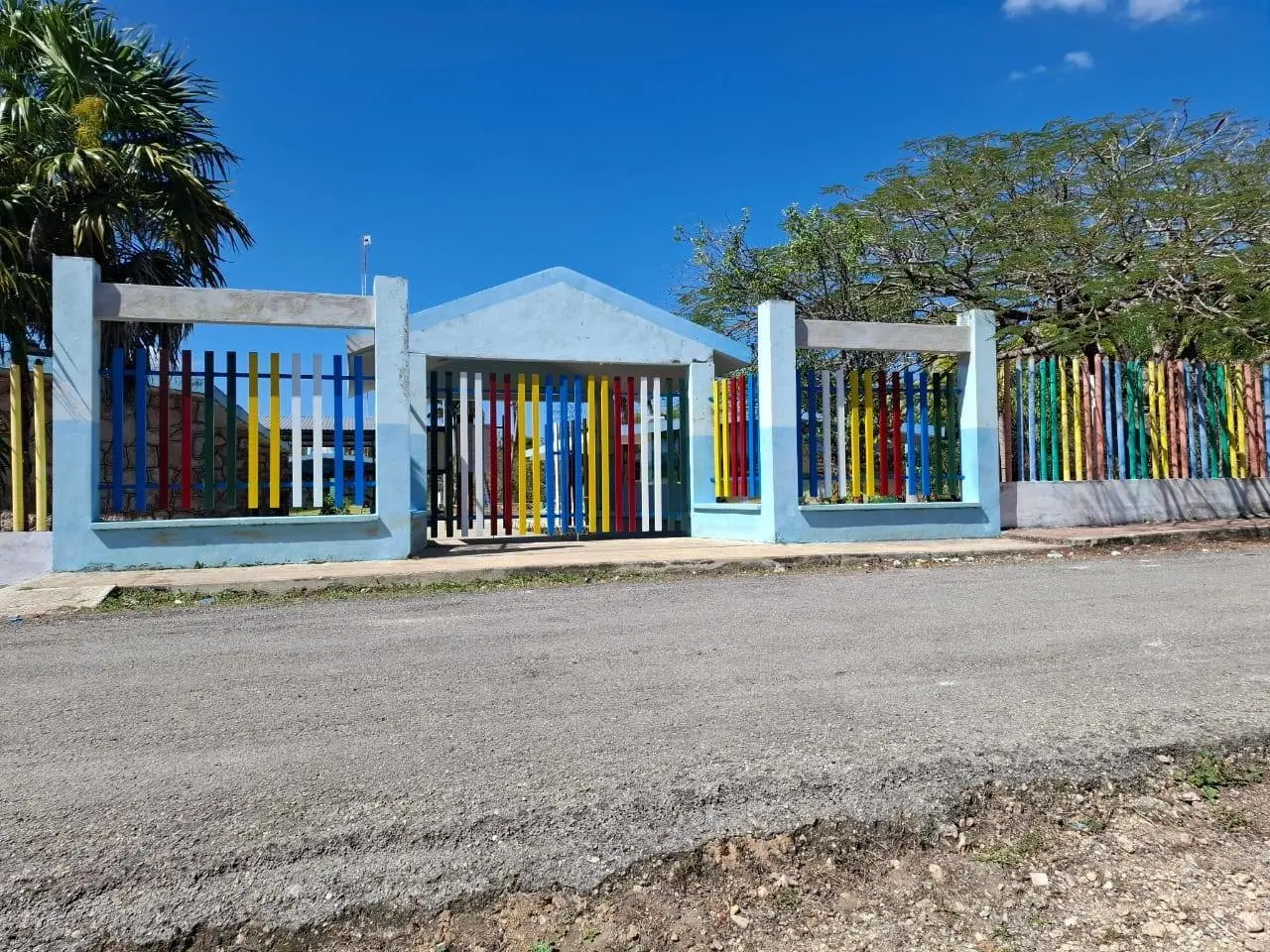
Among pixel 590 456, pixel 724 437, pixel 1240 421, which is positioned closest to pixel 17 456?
pixel 590 456

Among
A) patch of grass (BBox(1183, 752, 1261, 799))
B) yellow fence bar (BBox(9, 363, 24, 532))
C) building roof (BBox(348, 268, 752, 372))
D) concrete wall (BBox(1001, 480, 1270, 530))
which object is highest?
building roof (BBox(348, 268, 752, 372))

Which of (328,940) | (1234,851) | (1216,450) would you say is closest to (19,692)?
(328,940)

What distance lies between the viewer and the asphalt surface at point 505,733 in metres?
2.27

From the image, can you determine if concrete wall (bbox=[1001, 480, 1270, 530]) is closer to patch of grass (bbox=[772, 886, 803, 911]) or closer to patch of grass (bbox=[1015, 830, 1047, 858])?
patch of grass (bbox=[1015, 830, 1047, 858])

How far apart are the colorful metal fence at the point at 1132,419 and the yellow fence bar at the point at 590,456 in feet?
19.7

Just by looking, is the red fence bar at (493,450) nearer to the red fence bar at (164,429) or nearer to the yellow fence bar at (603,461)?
the yellow fence bar at (603,461)

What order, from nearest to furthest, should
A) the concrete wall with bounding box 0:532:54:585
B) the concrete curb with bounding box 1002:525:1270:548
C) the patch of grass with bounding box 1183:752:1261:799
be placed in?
the patch of grass with bounding box 1183:752:1261:799 < the concrete wall with bounding box 0:532:54:585 < the concrete curb with bounding box 1002:525:1270:548

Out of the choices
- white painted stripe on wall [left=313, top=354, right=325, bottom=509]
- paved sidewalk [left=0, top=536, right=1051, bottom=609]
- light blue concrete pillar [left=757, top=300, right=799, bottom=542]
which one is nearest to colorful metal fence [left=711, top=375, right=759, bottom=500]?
light blue concrete pillar [left=757, top=300, right=799, bottom=542]

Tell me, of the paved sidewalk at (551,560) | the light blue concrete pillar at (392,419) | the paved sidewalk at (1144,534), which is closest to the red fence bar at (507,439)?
the paved sidewalk at (551,560)

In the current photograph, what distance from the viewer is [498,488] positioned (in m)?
11.7

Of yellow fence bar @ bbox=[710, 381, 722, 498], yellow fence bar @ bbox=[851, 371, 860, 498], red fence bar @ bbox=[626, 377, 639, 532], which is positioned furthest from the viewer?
yellow fence bar @ bbox=[710, 381, 722, 498]

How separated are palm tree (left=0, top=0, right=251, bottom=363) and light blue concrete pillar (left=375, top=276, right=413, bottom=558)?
3428 mm

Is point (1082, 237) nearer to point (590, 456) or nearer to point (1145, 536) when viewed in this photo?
point (1145, 536)

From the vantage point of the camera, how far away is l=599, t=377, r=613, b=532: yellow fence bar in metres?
11.7
